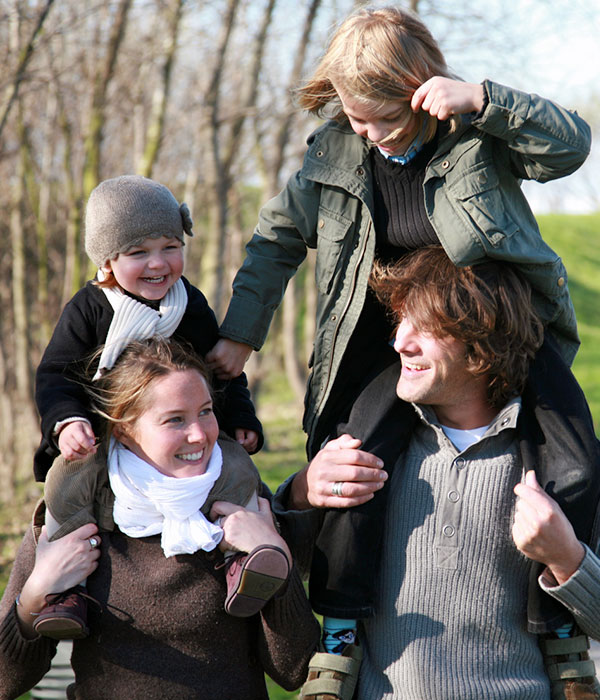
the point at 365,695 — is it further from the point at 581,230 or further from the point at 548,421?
the point at 581,230

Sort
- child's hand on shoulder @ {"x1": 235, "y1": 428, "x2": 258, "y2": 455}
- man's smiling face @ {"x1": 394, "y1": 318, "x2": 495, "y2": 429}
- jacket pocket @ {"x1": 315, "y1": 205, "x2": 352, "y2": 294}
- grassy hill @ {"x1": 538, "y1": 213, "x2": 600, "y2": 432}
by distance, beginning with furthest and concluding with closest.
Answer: grassy hill @ {"x1": 538, "y1": 213, "x2": 600, "y2": 432}
child's hand on shoulder @ {"x1": 235, "y1": 428, "x2": 258, "y2": 455}
jacket pocket @ {"x1": 315, "y1": 205, "x2": 352, "y2": 294}
man's smiling face @ {"x1": 394, "y1": 318, "x2": 495, "y2": 429}

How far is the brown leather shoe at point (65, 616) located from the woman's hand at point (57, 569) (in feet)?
0.08

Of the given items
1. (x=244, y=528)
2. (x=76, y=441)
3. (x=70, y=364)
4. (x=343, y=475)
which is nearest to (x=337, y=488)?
(x=343, y=475)

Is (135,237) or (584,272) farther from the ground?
(135,237)

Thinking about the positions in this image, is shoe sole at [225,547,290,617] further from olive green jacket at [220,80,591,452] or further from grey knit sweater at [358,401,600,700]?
olive green jacket at [220,80,591,452]

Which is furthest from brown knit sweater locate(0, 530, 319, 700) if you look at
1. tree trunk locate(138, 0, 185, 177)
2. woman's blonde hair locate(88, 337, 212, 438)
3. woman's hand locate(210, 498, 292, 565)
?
tree trunk locate(138, 0, 185, 177)

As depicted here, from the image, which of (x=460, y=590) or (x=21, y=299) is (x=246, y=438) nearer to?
(x=460, y=590)

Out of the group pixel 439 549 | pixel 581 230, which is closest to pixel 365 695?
pixel 439 549

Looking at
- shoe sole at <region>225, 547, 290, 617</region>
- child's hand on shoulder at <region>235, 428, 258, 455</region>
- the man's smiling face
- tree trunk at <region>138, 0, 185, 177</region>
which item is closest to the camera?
shoe sole at <region>225, 547, 290, 617</region>

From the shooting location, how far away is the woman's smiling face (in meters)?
2.52

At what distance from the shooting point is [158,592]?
2.52 m

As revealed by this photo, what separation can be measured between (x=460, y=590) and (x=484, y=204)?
1.08 metres

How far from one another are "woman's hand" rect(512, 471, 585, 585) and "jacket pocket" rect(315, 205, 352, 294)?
88 centimetres

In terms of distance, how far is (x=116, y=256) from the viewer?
261cm
